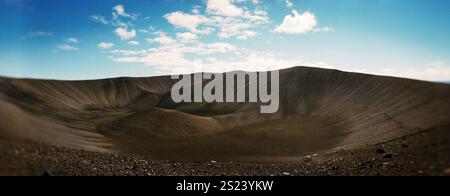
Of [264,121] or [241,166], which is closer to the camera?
[241,166]

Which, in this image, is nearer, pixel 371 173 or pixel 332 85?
pixel 371 173

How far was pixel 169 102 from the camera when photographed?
348 feet

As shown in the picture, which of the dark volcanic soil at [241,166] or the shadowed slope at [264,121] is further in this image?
the shadowed slope at [264,121]

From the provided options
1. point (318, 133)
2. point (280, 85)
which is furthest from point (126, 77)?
point (318, 133)

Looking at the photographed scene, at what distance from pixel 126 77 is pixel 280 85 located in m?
89.0

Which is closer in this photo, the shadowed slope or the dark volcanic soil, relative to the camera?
the dark volcanic soil

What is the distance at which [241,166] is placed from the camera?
20875 millimetres

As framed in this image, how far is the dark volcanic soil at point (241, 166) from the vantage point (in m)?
12.6

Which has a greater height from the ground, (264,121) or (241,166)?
(264,121)

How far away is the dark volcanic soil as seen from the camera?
12.6 meters
